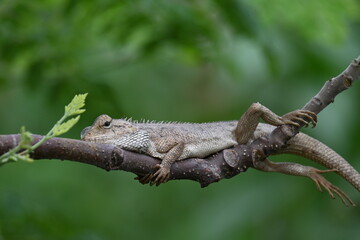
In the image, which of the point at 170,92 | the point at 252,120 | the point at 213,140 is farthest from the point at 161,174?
the point at 170,92

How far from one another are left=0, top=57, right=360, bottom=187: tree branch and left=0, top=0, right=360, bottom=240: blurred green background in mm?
1687

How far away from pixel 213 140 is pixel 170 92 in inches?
235

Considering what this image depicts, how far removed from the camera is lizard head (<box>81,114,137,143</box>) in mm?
5473

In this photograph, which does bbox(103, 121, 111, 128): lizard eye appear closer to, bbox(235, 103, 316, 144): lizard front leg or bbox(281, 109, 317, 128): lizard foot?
bbox(235, 103, 316, 144): lizard front leg

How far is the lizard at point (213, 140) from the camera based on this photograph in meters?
5.36

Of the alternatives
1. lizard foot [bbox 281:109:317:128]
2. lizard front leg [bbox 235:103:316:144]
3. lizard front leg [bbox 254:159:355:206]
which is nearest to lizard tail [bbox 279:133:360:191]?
lizard front leg [bbox 254:159:355:206]

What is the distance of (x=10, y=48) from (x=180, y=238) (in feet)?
14.4

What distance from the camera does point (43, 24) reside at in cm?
677

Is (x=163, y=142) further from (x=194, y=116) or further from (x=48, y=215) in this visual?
(x=194, y=116)

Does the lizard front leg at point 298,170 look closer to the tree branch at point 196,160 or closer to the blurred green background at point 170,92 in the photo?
the tree branch at point 196,160

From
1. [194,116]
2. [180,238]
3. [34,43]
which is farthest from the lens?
[194,116]

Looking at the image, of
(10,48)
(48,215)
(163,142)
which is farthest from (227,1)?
(48,215)

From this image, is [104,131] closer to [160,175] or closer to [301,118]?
[160,175]

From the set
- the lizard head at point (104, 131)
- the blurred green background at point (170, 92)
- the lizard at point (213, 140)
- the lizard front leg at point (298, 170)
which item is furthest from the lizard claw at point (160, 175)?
the blurred green background at point (170, 92)
